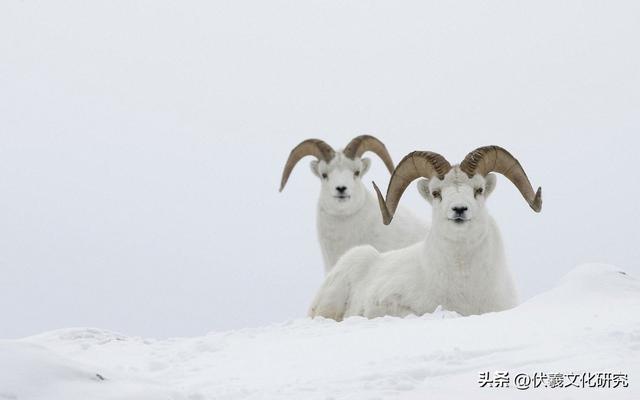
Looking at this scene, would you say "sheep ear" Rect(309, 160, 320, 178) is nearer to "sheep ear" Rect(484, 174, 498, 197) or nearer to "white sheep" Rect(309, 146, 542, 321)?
"white sheep" Rect(309, 146, 542, 321)

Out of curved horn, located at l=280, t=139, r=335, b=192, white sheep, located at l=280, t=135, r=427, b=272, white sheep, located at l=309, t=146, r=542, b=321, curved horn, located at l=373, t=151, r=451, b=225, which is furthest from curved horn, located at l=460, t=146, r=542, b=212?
curved horn, located at l=280, t=139, r=335, b=192

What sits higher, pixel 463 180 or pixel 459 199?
pixel 463 180

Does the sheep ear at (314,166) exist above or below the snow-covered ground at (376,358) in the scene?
above

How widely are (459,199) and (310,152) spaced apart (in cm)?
587

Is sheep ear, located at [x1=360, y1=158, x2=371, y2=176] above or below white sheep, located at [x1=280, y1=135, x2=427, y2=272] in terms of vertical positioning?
above

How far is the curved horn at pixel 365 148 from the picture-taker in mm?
15289

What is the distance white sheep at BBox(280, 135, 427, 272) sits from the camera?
581 inches

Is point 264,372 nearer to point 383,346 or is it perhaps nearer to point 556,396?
point 383,346

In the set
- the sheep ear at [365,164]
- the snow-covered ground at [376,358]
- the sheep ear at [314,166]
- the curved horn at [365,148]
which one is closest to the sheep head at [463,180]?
the snow-covered ground at [376,358]

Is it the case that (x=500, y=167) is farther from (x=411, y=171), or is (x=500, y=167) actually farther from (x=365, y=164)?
(x=365, y=164)

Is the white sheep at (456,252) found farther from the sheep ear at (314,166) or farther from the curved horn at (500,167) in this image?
the sheep ear at (314,166)

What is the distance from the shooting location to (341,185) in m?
14.8

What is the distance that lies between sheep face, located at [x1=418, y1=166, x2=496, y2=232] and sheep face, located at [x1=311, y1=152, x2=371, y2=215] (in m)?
4.46

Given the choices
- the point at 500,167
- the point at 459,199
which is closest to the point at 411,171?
the point at 500,167
